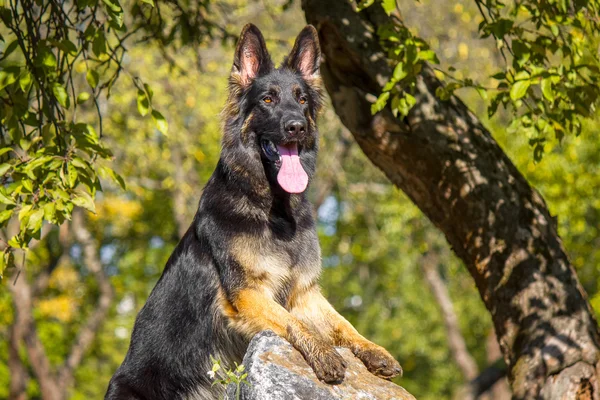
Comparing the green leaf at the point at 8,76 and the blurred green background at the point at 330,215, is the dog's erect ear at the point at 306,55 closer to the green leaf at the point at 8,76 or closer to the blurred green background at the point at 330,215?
the green leaf at the point at 8,76

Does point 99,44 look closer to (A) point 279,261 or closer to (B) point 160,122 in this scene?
(B) point 160,122

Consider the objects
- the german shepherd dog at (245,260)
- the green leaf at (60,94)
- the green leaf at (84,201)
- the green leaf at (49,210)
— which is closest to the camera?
the green leaf at (49,210)

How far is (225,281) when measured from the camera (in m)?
5.14

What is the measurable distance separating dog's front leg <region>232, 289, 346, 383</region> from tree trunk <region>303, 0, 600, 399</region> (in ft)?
7.50

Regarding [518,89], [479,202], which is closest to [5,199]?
[518,89]

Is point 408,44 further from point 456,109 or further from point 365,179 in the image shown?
point 365,179

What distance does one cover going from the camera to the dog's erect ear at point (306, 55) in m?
5.72

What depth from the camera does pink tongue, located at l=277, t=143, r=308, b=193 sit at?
533 cm

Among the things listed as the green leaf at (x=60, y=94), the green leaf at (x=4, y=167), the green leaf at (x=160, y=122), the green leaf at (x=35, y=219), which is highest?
the green leaf at (x=60, y=94)

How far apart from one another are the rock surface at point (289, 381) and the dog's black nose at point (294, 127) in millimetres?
1308

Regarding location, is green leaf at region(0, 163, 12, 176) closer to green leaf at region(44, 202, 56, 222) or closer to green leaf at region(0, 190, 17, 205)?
green leaf at region(0, 190, 17, 205)

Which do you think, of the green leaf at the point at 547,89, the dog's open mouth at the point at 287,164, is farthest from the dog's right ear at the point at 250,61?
the green leaf at the point at 547,89

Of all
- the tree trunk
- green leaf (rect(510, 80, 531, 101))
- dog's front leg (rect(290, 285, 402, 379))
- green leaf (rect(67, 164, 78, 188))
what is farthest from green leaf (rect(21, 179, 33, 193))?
green leaf (rect(510, 80, 531, 101))

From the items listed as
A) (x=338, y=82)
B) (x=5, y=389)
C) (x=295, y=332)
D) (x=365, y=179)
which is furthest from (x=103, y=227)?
(x=295, y=332)
